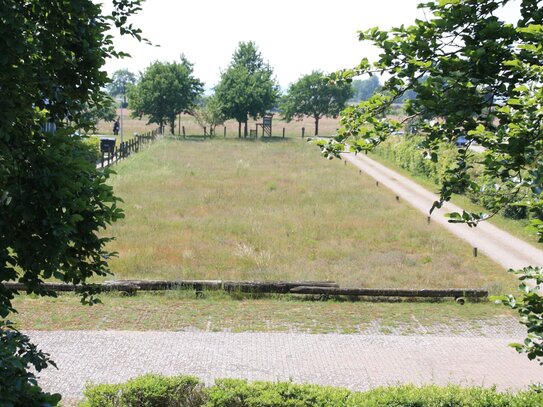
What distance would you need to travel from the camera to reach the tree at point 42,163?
4531 mm

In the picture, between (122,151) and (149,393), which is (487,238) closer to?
(149,393)

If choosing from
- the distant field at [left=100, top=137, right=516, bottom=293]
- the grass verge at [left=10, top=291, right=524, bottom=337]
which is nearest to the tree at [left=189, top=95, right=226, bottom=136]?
the distant field at [left=100, top=137, right=516, bottom=293]

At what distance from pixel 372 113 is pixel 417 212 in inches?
811

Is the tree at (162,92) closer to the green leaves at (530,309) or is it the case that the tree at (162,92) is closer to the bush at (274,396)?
the bush at (274,396)

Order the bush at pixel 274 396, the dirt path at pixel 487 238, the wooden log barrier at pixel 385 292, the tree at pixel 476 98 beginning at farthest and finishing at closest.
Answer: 1. the dirt path at pixel 487 238
2. the wooden log barrier at pixel 385 292
3. the bush at pixel 274 396
4. the tree at pixel 476 98

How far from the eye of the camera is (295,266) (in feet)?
52.4

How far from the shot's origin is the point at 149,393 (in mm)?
7734

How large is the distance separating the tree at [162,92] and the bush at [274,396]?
61662 millimetres

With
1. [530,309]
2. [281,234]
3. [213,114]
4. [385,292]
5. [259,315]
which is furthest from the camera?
[213,114]

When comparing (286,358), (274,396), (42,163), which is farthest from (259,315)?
(42,163)

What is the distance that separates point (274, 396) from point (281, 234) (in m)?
12.4

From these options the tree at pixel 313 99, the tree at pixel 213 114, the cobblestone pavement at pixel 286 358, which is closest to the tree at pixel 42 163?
the cobblestone pavement at pixel 286 358

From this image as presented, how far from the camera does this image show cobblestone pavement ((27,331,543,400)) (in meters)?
9.51

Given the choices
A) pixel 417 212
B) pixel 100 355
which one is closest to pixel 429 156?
pixel 100 355
